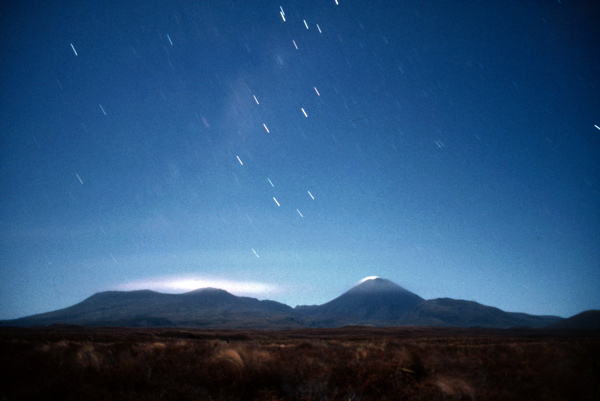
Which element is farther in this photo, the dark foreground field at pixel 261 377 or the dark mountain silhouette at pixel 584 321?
the dark mountain silhouette at pixel 584 321

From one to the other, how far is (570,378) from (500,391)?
12.3ft

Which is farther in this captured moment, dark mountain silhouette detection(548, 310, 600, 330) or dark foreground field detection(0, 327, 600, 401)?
dark mountain silhouette detection(548, 310, 600, 330)

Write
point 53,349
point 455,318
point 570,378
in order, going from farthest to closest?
1. point 455,318
2. point 53,349
3. point 570,378

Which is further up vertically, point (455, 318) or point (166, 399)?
point (166, 399)

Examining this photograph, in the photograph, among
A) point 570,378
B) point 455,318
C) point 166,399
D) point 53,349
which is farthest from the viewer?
point 455,318

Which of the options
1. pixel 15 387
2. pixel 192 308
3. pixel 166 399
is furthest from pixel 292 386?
pixel 192 308

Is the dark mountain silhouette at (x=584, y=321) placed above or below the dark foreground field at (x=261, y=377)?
below

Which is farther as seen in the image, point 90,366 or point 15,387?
point 90,366

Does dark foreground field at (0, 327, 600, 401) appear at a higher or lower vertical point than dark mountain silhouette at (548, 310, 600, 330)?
higher

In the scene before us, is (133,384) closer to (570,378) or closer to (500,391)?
(500,391)

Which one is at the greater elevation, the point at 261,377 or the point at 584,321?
the point at 261,377

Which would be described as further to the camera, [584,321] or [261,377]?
[584,321]

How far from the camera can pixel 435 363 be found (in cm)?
1064

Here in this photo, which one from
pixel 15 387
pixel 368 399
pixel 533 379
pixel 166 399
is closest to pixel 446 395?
pixel 368 399
